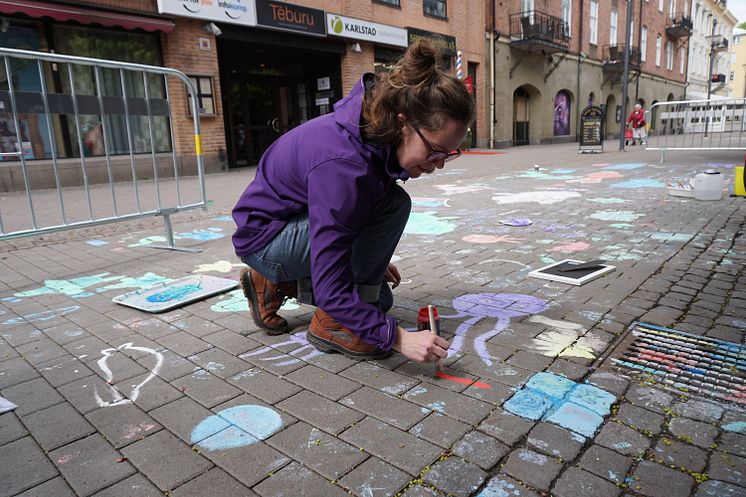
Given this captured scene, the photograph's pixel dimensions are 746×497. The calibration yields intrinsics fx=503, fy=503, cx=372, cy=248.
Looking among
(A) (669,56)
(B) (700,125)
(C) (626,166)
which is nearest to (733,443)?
(C) (626,166)

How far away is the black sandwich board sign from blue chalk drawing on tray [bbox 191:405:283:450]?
15.0 metres

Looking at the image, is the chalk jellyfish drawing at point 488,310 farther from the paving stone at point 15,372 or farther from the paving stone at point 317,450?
the paving stone at point 15,372

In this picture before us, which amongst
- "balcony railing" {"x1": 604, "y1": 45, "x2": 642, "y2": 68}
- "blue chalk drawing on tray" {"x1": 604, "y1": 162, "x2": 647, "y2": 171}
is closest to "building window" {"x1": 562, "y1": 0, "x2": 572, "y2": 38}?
"balcony railing" {"x1": 604, "y1": 45, "x2": 642, "y2": 68}

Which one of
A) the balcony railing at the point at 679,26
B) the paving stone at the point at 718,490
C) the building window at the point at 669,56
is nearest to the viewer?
the paving stone at the point at 718,490

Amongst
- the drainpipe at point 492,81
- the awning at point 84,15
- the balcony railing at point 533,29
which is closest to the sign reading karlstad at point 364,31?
the awning at point 84,15

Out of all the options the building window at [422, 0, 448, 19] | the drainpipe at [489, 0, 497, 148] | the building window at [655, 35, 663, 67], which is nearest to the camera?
the building window at [422, 0, 448, 19]

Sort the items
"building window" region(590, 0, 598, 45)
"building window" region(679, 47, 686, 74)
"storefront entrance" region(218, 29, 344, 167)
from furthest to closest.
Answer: "building window" region(679, 47, 686, 74) < "building window" region(590, 0, 598, 45) < "storefront entrance" region(218, 29, 344, 167)

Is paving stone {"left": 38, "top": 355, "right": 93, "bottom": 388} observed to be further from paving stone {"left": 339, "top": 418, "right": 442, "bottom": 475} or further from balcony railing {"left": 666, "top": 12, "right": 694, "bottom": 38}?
balcony railing {"left": 666, "top": 12, "right": 694, "bottom": 38}

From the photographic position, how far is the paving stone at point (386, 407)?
1762mm

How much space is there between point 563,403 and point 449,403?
41cm

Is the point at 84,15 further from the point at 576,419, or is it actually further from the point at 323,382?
the point at 576,419

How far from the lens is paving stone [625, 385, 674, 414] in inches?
70.8

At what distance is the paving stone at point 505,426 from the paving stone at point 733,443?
0.58m

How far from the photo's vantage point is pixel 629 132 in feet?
61.9
